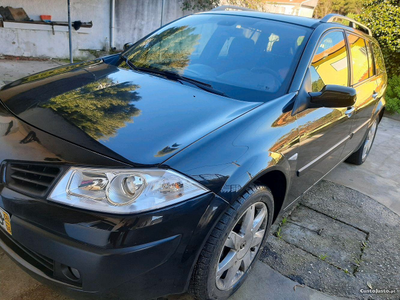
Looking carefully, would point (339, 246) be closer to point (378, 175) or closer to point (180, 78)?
point (180, 78)

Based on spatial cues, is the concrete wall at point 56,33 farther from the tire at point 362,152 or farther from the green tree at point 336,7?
the green tree at point 336,7

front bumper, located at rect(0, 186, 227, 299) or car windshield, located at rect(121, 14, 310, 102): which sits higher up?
car windshield, located at rect(121, 14, 310, 102)

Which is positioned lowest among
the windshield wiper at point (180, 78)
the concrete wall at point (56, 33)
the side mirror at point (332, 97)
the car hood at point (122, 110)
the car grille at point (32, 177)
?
the concrete wall at point (56, 33)

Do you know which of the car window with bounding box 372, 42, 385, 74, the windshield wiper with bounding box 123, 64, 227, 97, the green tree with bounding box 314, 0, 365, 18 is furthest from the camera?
the green tree with bounding box 314, 0, 365, 18

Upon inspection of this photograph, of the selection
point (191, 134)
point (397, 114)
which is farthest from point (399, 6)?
point (191, 134)

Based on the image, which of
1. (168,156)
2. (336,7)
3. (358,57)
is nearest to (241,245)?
(168,156)

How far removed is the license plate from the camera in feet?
5.35

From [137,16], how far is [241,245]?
7.89 metres

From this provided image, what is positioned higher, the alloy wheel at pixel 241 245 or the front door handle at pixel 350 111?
the front door handle at pixel 350 111

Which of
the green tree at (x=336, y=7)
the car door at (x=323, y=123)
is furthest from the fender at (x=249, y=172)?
the green tree at (x=336, y=7)

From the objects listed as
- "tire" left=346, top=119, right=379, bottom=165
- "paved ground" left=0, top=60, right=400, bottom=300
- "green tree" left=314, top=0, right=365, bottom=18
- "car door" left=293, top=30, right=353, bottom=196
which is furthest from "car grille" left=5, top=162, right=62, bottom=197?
"green tree" left=314, top=0, right=365, bottom=18

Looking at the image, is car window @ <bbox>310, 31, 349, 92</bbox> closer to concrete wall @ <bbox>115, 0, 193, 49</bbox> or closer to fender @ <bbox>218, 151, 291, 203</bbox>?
fender @ <bbox>218, 151, 291, 203</bbox>

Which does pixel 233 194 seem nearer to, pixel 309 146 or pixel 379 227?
pixel 309 146

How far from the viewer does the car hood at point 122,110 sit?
5.44ft
